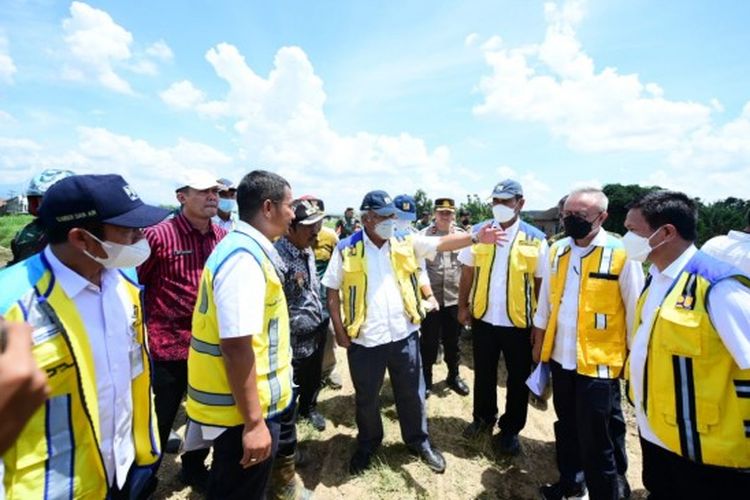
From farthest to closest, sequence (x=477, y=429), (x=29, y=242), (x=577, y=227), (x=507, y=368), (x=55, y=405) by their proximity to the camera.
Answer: (x=477, y=429) → (x=507, y=368) → (x=577, y=227) → (x=29, y=242) → (x=55, y=405)

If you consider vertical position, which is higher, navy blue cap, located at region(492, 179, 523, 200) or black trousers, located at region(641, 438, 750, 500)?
navy blue cap, located at region(492, 179, 523, 200)

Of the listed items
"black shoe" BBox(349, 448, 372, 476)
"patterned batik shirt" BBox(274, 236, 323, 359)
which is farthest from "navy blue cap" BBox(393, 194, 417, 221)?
"black shoe" BBox(349, 448, 372, 476)

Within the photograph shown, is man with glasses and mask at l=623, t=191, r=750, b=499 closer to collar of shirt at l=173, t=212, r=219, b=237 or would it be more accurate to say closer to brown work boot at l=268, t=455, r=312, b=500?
brown work boot at l=268, t=455, r=312, b=500

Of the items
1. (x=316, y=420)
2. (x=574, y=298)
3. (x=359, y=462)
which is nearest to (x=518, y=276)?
(x=574, y=298)

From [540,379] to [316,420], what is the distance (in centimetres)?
230

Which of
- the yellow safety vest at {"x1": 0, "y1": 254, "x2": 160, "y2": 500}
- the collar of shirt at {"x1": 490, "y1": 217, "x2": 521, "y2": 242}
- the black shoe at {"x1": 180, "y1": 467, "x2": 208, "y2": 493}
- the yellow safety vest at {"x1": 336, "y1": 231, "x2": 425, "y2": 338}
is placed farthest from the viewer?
the collar of shirt at {"x1": 490, "y1": 217, "x2": 521, "y2": 242}

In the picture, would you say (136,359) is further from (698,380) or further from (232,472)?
(698,380)

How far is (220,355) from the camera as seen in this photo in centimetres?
193

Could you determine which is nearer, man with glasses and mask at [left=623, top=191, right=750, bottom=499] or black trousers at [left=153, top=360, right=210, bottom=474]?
man with glasses and mask at [left=623, top=191, right=750, bottom=499]

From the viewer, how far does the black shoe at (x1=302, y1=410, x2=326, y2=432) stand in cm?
402

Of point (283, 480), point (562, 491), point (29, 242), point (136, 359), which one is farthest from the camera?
point (562, 491)

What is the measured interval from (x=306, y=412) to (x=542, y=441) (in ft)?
7.99

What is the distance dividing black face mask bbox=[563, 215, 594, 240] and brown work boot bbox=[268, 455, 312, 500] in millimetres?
2625

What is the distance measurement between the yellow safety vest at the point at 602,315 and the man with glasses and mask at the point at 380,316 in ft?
2.66
